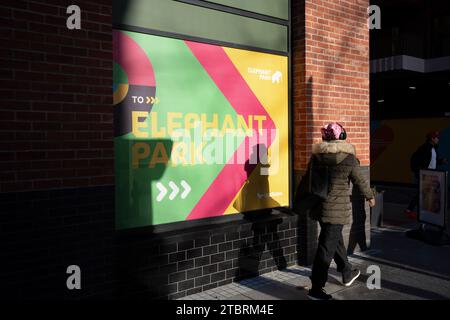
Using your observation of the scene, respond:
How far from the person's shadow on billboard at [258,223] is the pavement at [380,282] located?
162 millimetres

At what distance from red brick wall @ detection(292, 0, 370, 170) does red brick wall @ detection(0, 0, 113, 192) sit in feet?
9.58

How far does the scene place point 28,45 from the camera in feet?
12.3

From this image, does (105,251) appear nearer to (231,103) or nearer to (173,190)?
(173,190)

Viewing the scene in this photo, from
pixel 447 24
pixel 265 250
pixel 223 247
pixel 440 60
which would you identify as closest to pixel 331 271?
pixel 265 250

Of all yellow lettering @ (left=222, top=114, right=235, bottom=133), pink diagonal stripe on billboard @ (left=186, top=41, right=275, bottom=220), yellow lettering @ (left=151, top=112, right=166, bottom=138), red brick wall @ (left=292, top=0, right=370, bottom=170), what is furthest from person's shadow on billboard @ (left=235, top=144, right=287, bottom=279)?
yellow lettering @ (left=151, top=112, right=166, bottom=138)

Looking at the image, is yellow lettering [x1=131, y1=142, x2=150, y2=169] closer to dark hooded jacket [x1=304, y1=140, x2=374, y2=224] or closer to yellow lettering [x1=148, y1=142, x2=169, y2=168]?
yellow lettering [x1=148, y1=142, x2=169, y2=168]

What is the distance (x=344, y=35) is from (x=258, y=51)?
166cm

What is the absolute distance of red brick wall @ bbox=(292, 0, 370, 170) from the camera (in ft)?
20.0

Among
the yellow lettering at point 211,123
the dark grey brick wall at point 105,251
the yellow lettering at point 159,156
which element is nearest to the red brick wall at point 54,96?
the dark grey brick wall at point 105,251

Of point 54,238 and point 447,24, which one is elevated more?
point 447,24

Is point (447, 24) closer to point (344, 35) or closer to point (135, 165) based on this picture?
point (344, 35)

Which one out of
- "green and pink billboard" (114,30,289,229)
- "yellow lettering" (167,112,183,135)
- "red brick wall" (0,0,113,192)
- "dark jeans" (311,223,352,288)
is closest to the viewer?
"red brick wall" (0,0,113,192)

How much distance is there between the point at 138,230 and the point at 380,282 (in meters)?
3.03

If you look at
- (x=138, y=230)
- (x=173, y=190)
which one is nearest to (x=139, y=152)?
(x=173, y=190)
